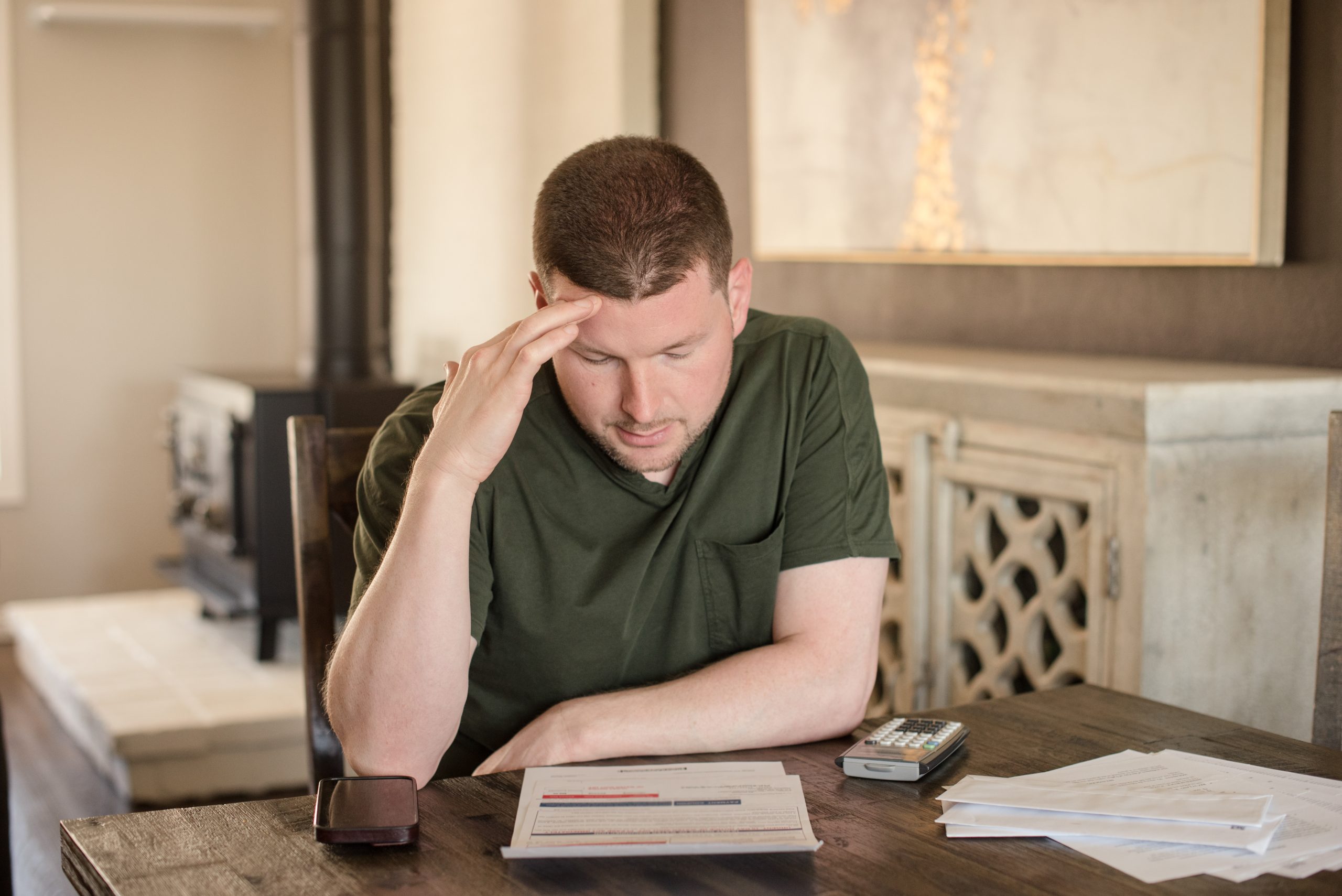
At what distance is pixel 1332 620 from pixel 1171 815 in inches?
20.8

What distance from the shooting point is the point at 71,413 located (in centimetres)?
542

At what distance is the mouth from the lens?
1.43m

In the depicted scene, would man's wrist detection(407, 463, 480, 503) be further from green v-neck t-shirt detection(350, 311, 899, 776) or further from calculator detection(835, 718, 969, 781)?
calculator detection(835, 718, 969, 781)

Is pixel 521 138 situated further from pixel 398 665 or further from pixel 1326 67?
pixel 398 665

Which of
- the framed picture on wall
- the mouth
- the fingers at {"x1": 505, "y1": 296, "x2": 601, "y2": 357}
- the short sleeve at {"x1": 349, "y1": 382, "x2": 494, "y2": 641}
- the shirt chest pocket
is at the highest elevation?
the framed picture on wall

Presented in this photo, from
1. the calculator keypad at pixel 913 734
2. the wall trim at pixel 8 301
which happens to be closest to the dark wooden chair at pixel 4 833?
the calculator keypad at pixel 913 734

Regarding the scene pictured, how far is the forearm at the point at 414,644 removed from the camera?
1.36m

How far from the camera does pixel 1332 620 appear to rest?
4.89ft

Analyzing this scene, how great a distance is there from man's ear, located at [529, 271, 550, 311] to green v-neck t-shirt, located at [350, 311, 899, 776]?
9 cm

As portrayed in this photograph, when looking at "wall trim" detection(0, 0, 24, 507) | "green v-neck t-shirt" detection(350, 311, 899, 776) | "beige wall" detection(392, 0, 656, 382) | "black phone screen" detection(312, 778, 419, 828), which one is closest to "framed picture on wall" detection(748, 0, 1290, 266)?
"beige wall" detection(392, 0, 656, 382)

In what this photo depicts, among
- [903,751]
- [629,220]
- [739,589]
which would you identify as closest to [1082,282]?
[739,589]

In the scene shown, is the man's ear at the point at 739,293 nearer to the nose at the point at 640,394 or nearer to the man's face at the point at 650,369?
the man's face at the point at 650,369

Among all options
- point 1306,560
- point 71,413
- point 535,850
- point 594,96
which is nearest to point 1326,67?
point 1306,560

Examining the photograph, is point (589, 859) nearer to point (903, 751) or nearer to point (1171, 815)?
point (903, 751)
